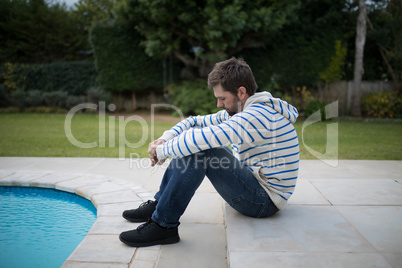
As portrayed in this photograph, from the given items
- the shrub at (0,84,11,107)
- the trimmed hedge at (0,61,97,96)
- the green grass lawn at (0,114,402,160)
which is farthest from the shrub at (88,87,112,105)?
the green grass lawn at (0,114,402,160)

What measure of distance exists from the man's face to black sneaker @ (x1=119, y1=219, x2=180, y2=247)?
0.90 meters

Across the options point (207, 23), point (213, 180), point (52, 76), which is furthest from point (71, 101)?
point (213, 180)

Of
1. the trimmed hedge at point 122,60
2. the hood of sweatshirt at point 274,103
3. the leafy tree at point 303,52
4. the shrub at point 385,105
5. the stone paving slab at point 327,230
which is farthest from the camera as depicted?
the trimmed hedge at point 122,60

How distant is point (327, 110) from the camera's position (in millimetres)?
11867

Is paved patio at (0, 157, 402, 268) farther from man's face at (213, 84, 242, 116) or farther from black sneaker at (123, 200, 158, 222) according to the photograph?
man's face at (213, 84, 242, 116)

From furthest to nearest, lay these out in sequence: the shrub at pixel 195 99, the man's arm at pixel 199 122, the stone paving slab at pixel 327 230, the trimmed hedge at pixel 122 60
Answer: the trimmed hedge at pixel 122 60, the shrub at pixel 195 99, the man's arm at pixel 199 122, the stone paving slab at pixel 327 230

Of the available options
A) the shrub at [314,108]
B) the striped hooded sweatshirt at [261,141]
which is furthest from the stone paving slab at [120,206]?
the shrub at [314,108]

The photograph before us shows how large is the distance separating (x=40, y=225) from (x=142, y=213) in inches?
45.1

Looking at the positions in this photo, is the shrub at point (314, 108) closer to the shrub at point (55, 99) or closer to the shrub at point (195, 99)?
the shrub at point (195, 99)

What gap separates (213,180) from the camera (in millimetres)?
2123

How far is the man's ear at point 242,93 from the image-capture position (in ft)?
7.12

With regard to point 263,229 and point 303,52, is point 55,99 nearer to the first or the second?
point 303,52

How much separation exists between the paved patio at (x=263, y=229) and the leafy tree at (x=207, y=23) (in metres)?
8.16

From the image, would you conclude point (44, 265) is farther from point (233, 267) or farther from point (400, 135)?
point (400, 135)
